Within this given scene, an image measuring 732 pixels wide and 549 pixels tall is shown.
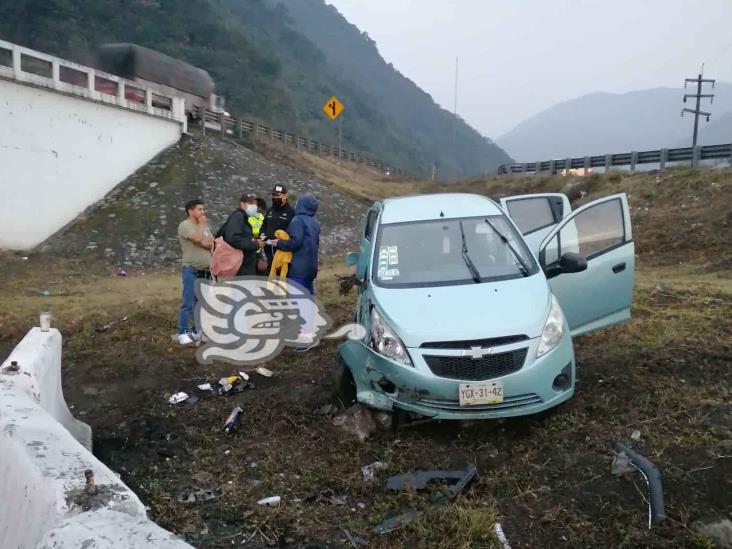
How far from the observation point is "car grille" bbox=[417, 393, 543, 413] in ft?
13.3

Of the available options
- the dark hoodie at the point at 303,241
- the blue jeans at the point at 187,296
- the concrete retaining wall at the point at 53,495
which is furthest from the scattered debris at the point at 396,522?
the blue jeans at the point at 187,296

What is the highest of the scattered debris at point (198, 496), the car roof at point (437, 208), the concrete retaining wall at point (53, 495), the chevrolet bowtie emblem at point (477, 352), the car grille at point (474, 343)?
the car roof at point (437, 208)

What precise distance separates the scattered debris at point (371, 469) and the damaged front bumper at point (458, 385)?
1.45 ft

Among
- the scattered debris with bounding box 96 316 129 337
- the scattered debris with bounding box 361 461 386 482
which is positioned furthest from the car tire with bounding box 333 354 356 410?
the scattered debris with bounding box 96 316 129 337

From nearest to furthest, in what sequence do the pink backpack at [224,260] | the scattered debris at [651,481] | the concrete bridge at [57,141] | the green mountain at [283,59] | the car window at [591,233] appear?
1. the scattered debris at [651,481]
2. the car window at [591,233]
3. the pink backpack at [224,260]
4. the concrete bridge at [57,141]
5. the green mountain at [283,59]

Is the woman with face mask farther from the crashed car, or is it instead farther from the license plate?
the license plate

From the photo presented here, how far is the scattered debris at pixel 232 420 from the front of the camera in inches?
185

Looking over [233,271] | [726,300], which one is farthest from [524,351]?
[726,300]

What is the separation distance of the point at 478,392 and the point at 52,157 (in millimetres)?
15398

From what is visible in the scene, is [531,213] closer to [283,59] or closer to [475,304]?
[475,304]

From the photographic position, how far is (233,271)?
7043 millimetres

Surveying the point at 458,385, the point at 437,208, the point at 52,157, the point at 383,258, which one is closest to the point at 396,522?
the point at 458,385

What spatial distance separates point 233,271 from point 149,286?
19.0 feet

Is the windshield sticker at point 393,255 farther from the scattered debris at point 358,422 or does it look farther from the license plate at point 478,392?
the license plate at point 478,392
